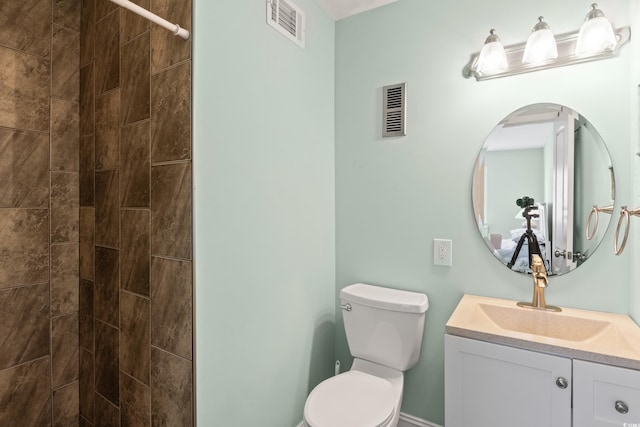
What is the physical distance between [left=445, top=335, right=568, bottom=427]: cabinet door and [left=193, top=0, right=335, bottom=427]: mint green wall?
0.82m

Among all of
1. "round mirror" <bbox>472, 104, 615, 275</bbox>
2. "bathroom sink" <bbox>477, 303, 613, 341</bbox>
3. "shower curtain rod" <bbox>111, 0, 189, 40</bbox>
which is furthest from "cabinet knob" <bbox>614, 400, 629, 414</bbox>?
"shower curtain rod" <bbox>111, 0, 189, 40</bbox>

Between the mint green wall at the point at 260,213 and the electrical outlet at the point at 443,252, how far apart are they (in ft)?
2.14

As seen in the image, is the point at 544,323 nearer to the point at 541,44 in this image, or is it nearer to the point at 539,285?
the point at 539,285

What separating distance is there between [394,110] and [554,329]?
4.43 feet

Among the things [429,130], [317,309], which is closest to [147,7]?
[429,130]

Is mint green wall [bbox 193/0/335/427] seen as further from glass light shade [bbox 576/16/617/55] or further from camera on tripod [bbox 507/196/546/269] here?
glass light shade [bbox 576/16/617/55]

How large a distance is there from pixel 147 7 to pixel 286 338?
1.69 meters

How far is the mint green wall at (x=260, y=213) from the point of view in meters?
1.25

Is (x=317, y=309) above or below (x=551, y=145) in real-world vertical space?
below

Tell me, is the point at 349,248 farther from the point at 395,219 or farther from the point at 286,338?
the point at 286,338

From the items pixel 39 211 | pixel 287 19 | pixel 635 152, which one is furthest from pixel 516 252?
pixel 39 211

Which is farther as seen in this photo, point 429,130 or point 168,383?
point 429,130

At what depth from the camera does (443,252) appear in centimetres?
173

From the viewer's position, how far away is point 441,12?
1.73 meters
